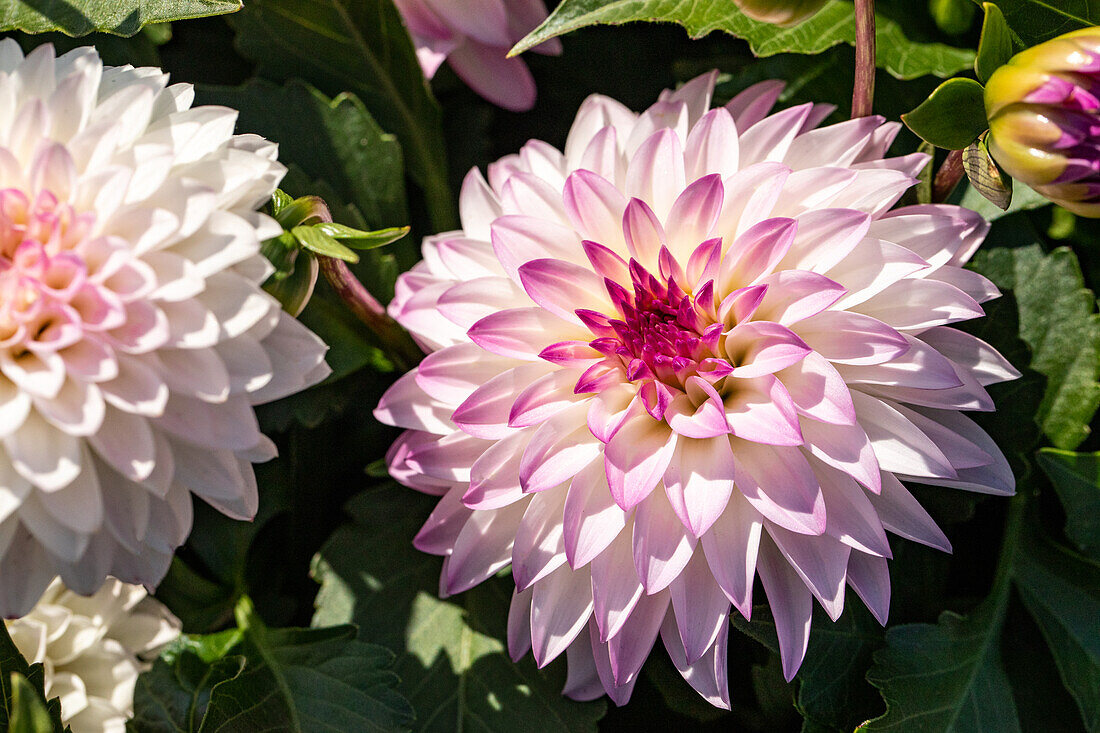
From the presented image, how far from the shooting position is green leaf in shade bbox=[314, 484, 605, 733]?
0.53 meters

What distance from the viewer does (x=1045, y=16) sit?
472 millimetres

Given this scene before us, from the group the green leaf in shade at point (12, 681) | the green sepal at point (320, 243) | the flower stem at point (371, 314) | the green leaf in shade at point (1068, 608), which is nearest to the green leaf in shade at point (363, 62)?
the flower stem at point (371, 314)

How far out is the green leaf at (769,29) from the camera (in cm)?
45

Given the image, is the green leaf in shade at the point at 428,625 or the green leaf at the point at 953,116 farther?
the green leaf in shade at the point at 428,625

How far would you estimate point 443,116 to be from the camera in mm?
708

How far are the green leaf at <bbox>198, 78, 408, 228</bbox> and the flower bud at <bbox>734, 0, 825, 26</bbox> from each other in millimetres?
286

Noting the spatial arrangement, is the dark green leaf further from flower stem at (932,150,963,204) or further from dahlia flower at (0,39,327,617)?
dahlia flower at (0,39,327,617)

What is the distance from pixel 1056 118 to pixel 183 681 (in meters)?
0.57

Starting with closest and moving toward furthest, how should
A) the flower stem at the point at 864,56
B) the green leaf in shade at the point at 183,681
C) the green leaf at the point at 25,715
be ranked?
the green leaf at the point at 25,715 → the flower stem at the point at 864,56 → the green leaf in shade at the point at 183,681

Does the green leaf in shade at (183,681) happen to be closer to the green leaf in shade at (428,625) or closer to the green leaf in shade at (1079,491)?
the green leaf in shade at (428,625)

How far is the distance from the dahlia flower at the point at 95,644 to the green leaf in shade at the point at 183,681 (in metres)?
0.01

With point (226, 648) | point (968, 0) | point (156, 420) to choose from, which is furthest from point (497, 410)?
point (968, 0)

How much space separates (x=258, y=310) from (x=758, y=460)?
0.75ft

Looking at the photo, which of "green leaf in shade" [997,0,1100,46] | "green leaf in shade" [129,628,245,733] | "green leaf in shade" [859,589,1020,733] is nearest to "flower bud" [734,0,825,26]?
"green leaf in shade" [997,0,1100,46]
